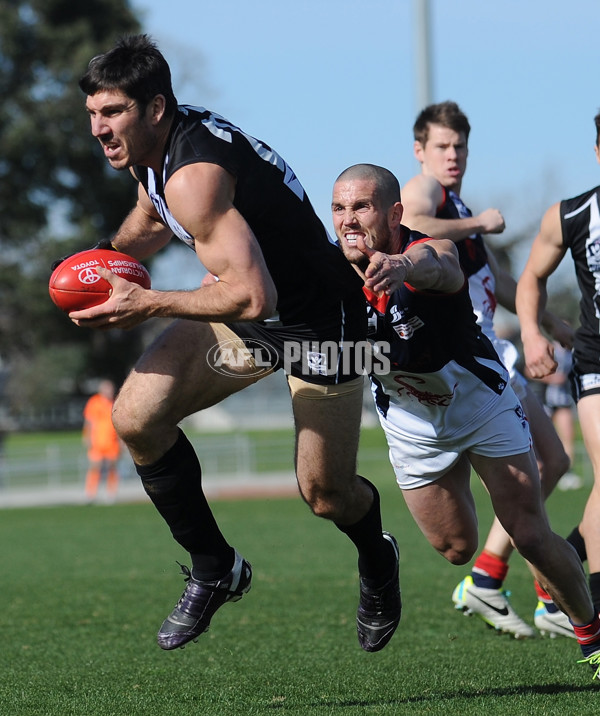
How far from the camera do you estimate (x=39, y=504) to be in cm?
2139

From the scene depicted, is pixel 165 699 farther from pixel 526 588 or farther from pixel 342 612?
pixel 526 588

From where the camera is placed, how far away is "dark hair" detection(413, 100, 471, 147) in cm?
648

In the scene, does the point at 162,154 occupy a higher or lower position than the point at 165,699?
higher

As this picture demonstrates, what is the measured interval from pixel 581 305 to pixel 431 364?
4.93 feet

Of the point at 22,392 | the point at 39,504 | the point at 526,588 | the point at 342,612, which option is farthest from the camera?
the point at 22,392

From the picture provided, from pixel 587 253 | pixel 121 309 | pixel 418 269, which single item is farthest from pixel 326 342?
pixel 587 253

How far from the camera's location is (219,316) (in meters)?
4.08

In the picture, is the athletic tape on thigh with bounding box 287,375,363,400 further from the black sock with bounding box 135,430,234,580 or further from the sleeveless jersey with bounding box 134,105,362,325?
the black sock with bounding box 135,430,234,580

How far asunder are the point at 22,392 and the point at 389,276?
182 feet

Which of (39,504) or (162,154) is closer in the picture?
(162,154)

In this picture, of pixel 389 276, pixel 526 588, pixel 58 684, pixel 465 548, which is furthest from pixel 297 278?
pixel 526 588

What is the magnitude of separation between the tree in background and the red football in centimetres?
3813

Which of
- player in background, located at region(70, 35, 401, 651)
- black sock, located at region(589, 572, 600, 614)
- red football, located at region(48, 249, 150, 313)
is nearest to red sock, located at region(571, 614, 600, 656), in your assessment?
black sock, located at region(589, 572, 600, 614)

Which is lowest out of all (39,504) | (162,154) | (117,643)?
(39,504)
